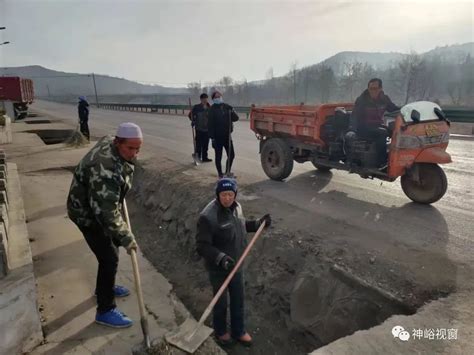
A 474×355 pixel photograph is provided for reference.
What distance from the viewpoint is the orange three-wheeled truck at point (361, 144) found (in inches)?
225

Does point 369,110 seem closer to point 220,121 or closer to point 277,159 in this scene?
point 277,159

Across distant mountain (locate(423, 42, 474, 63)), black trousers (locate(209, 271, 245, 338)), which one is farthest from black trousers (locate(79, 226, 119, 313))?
distant mountain (locate(423, 42, 474, 63))

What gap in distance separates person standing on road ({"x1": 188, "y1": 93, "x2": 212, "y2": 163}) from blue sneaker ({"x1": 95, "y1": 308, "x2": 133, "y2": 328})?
7.17 m

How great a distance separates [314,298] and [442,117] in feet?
12.6

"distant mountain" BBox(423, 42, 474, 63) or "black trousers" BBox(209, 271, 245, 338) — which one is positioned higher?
"distant mountain" BBox(423, 42, 474, 63)

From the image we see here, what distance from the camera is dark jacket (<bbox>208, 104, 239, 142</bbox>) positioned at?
7855 millimetres

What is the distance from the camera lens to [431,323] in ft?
9.89

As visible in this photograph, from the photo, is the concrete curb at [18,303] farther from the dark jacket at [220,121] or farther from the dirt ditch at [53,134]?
the dirt ditch at [53,134]

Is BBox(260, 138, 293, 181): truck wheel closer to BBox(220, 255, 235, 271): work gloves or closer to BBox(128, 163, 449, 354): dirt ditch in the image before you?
BBox(128, 163, 449, 354): dirt ditch

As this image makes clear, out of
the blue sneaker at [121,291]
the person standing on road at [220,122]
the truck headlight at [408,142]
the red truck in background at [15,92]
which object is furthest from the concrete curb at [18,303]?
the red truck in background at [15,92]

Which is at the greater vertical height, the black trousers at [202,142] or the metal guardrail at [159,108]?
the metal guardrail at [159,108]

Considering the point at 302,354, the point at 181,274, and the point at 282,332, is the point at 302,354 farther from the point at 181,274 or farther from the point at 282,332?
the point at 181,274

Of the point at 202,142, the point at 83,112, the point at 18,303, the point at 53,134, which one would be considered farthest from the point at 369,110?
the point at 53,134

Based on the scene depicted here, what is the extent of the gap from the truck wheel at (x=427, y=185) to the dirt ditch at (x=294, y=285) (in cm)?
178
